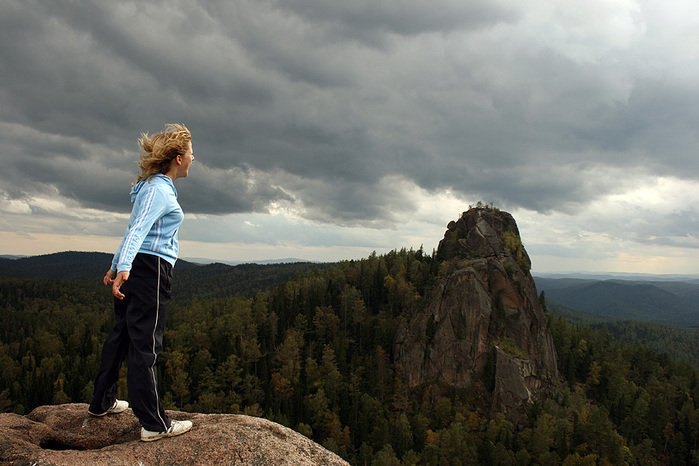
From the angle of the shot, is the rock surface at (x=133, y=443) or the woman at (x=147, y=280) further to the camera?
the woman at (x=147, y=280)

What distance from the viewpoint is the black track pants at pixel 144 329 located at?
5.46 meters

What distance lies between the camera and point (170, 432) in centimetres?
556

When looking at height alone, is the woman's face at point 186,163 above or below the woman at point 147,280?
above

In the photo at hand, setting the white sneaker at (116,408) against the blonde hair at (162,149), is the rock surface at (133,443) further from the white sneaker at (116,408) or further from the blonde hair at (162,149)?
the blonde hair at (162,149)

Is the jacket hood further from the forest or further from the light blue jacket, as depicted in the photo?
the forest

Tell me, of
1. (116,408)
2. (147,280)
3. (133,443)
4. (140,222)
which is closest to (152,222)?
(140,222)

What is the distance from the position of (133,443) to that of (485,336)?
80.7 metres

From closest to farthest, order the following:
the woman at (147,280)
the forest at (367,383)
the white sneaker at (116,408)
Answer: the woman at (147,280), the white sneaker at (116,408), the forest at (367,383)

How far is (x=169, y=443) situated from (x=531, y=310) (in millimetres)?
89395

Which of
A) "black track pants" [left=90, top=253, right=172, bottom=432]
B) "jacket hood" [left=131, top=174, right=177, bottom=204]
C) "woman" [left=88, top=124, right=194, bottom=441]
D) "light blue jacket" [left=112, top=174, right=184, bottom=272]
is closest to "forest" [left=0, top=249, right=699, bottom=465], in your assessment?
"woman" [left=88, top=124, right=194, bottom=441]

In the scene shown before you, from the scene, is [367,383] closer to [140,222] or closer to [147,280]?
[147,280]

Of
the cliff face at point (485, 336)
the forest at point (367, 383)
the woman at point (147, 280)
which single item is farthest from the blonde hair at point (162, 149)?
the cliff face at point (485, 336)

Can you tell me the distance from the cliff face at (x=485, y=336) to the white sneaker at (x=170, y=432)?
7758 centimetres

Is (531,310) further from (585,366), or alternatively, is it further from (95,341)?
(95,341)
